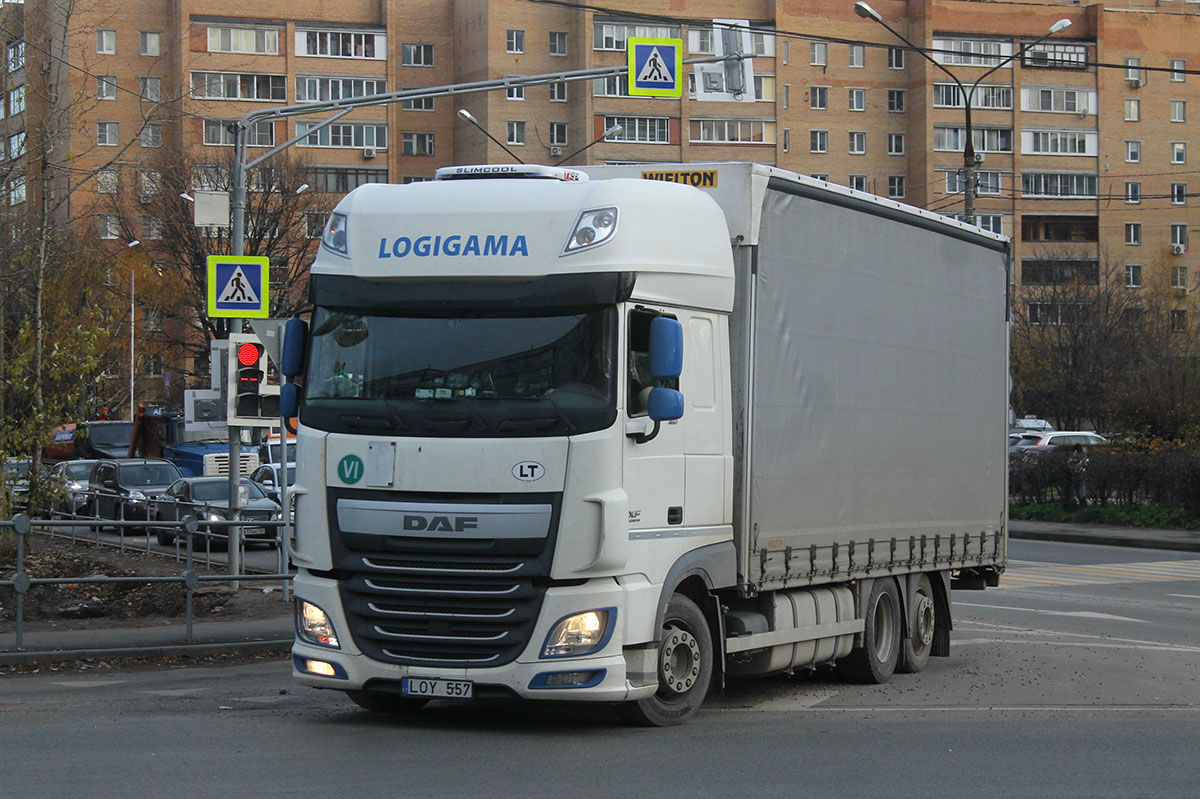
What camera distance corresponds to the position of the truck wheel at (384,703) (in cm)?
1045

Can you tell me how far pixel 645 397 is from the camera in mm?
9516

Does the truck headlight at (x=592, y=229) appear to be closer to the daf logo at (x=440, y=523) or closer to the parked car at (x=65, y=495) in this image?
the daf logo at (x=440, y=523)

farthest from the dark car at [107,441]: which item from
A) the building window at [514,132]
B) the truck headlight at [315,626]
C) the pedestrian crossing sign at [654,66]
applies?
the truck headlight at [315,626]

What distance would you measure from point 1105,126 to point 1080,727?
89.4m

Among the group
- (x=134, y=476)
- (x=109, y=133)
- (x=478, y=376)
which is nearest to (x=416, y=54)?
(x=109, y=133)

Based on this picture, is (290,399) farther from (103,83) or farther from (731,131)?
(731,131)

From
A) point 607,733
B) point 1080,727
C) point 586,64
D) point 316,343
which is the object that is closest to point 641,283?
point 316,343

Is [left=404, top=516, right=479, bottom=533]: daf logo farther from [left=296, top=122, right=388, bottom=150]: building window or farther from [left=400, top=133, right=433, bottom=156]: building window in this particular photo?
[left=400, top=133, right=433, bottom=156]: building window

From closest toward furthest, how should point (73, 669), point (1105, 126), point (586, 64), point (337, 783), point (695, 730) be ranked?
1. point (337, 783)
2. point (695, 730)
3. point (73, 669)
4. point (586, 64)
5. point (1105, 126)

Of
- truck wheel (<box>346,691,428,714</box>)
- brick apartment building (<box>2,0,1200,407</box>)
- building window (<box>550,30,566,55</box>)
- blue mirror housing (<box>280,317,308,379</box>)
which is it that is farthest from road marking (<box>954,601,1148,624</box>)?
building window (<box>550,30,566,55</box>)

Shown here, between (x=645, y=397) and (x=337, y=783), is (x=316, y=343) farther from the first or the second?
(x=337, y=783)

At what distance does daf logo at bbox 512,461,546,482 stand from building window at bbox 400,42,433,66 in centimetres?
8454

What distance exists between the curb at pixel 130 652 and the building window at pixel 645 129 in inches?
2874

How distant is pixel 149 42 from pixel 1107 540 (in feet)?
225
